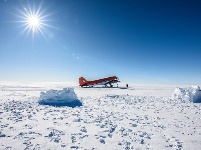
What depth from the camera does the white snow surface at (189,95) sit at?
1797 cm

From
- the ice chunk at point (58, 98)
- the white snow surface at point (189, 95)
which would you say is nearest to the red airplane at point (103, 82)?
the white snow surface at point (189, 95)

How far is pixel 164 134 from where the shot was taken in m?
6.95

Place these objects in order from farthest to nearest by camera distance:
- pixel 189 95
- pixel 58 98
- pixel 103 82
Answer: pixel 103 82
pixel 189 95
pixel 58 98

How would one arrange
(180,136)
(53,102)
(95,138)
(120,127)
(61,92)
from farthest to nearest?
(61,92) → (53,102) → (120,127) → (180,136) → (95,138)

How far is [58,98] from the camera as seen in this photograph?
48.3 ft

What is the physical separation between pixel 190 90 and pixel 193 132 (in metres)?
13.2

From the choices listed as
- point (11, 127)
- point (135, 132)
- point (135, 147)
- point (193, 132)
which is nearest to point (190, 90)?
point (193, 132)

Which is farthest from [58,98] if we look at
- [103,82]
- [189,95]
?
[103,82]

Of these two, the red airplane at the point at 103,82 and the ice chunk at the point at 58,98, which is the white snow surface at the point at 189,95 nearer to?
the ice chunk at the point at 58,98

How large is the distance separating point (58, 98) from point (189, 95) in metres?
13.2

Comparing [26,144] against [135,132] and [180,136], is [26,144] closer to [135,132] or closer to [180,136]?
[135,132]

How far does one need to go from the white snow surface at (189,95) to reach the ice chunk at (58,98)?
446 inches

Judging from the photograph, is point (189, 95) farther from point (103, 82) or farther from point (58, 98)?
point (103, 82)

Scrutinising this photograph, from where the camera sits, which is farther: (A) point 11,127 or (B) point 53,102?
(B) point 53,102
